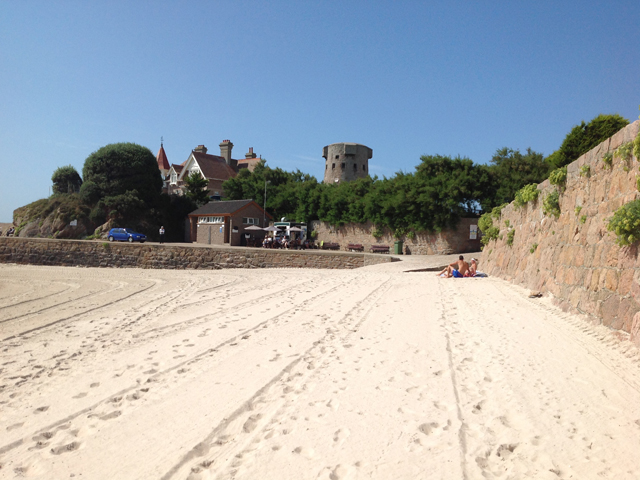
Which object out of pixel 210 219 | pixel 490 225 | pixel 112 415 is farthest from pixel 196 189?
pixel 112 415

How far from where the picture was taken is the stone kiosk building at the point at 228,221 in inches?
1535

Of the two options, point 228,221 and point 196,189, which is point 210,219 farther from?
point 196,189

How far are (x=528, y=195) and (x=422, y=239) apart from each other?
62.3 ft

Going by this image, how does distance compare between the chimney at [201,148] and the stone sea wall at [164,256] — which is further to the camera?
the chimney at [201,148]

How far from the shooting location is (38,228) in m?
48.3

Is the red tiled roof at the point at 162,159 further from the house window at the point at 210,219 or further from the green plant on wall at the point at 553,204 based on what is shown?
the green plant on wall at the point at 553,204

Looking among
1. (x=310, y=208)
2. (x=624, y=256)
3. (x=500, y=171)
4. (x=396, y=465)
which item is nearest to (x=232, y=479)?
(x=396, y=465)

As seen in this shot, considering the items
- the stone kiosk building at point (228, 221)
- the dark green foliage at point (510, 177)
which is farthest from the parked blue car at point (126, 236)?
the dark green foliage at point (510, 177)

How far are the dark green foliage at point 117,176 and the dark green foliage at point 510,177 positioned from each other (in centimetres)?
3540

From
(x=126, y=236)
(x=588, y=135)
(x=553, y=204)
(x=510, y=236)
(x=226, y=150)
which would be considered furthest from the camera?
(x=226, y=150)

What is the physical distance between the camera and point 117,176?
48375 mm

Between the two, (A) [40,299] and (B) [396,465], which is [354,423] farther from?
(A) [40,299]

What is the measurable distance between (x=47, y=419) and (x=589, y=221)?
8070mm

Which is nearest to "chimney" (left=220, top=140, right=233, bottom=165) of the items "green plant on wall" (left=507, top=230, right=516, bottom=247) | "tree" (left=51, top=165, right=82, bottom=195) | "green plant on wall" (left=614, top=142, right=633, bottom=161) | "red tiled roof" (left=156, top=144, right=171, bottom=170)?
"red tiled roof" (left=156, top=144, right=171, bottom=170)
